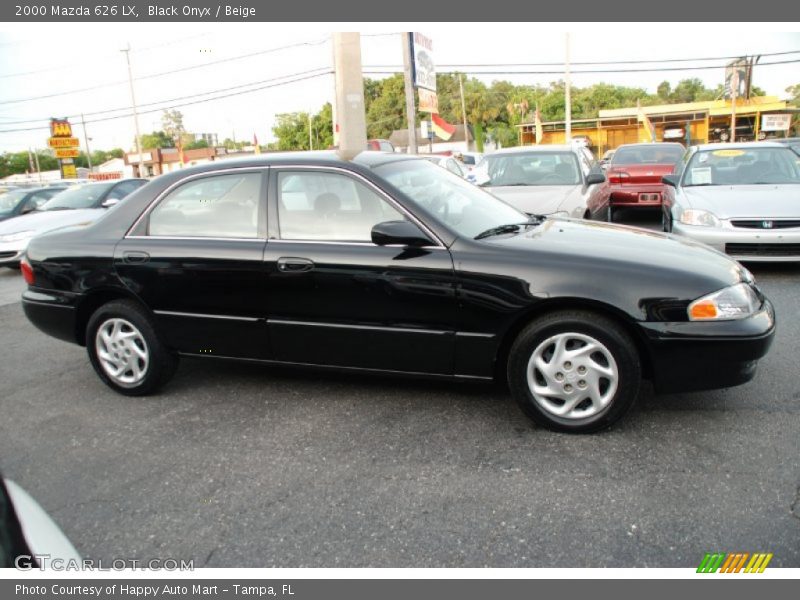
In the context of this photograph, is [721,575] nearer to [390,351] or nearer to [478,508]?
Answer: [478,508]

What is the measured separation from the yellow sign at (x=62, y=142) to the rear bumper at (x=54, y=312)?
45256 millimetres

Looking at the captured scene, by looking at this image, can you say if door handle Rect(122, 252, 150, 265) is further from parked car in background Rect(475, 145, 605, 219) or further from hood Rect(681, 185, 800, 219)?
hood Rect(681, 185, 800, 219)

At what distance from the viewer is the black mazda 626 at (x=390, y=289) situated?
3.43 m

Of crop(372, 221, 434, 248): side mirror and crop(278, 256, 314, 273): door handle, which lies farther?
crop(278, 256, 314, 273): door handle

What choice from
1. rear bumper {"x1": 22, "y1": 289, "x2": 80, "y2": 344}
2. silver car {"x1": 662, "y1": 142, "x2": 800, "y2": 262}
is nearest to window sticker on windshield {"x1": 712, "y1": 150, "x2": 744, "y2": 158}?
silver car {"x1": 662, "y1": 142, "x2": 800, "y2": 262}

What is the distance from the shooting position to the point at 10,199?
13609 mm

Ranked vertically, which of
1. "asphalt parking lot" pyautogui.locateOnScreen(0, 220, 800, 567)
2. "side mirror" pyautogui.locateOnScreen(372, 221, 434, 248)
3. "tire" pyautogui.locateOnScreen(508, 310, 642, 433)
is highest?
"side mirror" pyautogui.locateOnScreen(372, 221, 434, 248)

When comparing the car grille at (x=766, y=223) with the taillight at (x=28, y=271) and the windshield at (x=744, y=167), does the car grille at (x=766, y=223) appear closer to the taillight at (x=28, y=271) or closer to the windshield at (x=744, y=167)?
the windshield at (x=744, y=167)

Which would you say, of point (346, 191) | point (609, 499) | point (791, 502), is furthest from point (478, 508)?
point (346, 191)

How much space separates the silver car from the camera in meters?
6.98

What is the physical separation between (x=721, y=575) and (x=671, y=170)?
10548mm

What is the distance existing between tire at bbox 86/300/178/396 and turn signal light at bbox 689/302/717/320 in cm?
321

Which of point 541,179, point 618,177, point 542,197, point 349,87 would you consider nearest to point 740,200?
point 542,197

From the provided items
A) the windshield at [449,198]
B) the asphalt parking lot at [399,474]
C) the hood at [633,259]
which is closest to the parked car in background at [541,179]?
the windshield at [449,198]
